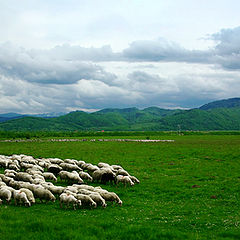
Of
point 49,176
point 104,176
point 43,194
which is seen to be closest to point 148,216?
point 43,194

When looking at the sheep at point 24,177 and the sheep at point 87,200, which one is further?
the sheep at point 24,177

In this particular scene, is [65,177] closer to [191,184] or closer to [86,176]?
[86,176]

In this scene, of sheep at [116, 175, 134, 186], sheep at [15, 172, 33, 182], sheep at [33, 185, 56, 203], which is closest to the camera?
sheep at [33, 185, 56, 203]

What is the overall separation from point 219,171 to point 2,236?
24.5 meters

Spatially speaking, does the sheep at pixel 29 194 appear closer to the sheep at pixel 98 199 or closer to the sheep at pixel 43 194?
the sheep at pixel 43 194

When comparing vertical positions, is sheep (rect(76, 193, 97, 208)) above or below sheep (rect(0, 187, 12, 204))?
below

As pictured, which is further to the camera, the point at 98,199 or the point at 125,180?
the point at 125,180

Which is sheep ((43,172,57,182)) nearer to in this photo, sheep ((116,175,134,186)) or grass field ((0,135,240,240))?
grass field ((0,135,240,240))

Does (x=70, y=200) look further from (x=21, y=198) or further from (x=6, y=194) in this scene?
(x=6, y=194)

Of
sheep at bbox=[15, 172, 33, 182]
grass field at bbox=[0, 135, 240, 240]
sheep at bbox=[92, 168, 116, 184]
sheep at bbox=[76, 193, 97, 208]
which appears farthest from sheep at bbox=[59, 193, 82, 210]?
sheep at bbox=[92, 168, 116, 184]

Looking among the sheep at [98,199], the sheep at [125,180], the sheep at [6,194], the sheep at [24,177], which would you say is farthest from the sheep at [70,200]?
the sheep at [125,180]

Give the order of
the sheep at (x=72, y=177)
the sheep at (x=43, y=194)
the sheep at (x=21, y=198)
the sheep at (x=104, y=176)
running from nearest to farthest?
the sheep at (x=21, y=198) → the sheep at (x=43, y=194) → the sheep at (x=72, y=177) → the sheep at (x=104, y=176)

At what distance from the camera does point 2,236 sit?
9.54 meters

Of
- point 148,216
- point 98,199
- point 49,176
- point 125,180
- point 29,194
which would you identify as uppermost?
point 29,194
